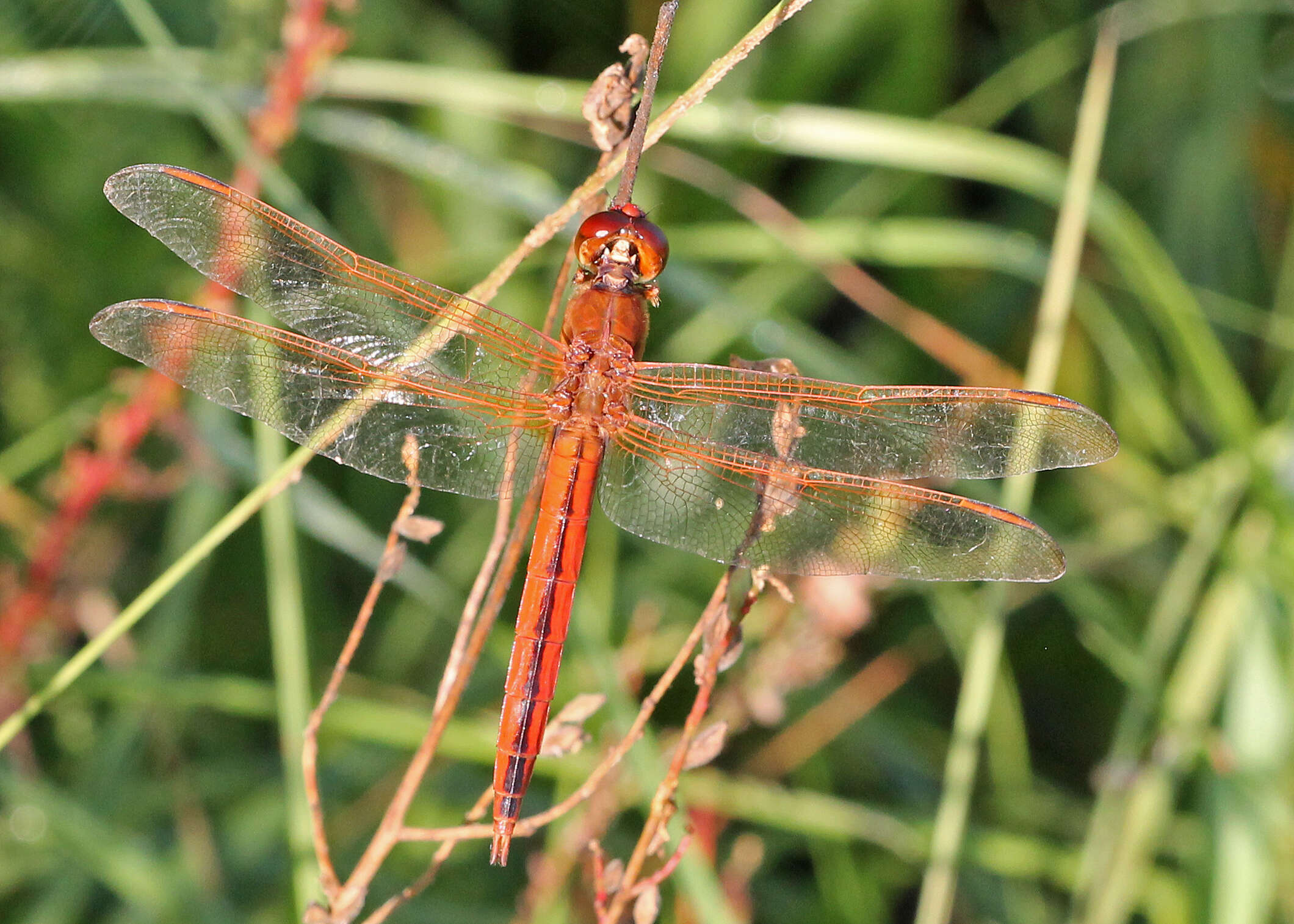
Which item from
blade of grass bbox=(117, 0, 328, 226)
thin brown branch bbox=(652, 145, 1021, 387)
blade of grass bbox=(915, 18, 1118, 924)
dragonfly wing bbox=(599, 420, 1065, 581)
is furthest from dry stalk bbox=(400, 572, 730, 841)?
thin brown branch bbox=(652, 145, 1021, 387)

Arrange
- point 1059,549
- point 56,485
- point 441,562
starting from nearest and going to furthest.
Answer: point 1059,549 → point 56,485 → point 441,562

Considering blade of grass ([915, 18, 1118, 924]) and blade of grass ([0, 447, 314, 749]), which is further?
blade of grass ([915, 18, 1118, 924])

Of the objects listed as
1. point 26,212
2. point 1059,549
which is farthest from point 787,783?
point 26,212

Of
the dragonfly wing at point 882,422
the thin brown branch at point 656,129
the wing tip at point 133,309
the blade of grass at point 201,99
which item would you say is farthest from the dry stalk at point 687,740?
the blade of grass at point 201,99

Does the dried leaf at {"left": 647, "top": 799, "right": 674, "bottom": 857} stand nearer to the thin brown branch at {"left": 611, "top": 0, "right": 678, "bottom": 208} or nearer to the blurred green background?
the blurred green background

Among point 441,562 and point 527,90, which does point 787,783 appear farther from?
point 527,90

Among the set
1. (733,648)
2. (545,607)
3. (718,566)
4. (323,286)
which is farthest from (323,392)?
(718,566)
